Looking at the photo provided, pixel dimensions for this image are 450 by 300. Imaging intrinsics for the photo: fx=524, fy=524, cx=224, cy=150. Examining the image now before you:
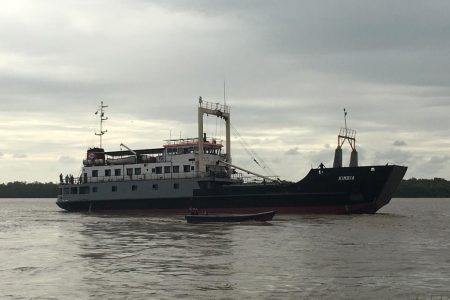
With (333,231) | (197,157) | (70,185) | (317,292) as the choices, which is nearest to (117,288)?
(317,292)

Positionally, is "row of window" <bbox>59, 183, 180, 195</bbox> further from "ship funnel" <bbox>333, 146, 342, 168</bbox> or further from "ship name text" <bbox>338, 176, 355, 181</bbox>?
"ship name text" <bbox>338, 176, 355, 181</bbox>

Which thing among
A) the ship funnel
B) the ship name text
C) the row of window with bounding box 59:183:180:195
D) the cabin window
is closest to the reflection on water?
the ship name text

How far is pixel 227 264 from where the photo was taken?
22.5 metres

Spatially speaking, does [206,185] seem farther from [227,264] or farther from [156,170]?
[227,264]

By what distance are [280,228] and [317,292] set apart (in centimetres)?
2285

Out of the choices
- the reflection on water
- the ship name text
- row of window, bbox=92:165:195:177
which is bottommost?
the reflection on water

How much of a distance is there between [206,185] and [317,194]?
12.6 metres

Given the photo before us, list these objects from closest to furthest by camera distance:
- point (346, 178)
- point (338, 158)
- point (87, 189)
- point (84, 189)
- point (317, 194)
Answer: point (346, 178), point (317, 194), point (338, 158), point (87, 189), point (84, 189)

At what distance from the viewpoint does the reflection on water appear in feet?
56.1

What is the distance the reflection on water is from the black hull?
11402 millimetres

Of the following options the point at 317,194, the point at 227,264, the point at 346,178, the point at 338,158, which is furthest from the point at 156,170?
the point at 227,264

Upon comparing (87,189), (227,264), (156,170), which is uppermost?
(156,170)

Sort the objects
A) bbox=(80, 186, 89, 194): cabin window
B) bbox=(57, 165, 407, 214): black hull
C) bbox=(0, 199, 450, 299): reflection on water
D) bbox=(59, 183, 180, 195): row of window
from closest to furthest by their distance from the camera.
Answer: bbox=(0, 199, 450, 299): reflection on water < bbox=(57, 165, 407, 214): black hull < bbox=(59, 183, 180, 195): row of window < bbox=(80, 186, 89, 194): cabin window

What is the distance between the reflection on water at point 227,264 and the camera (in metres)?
17.1
